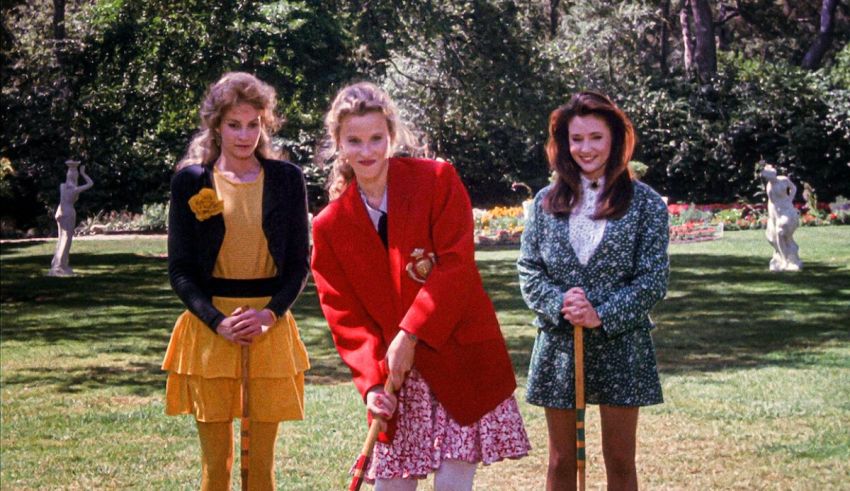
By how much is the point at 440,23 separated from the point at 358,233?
1326 centimetres

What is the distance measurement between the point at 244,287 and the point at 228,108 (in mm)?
583

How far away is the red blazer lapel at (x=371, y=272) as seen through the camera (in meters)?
3.61

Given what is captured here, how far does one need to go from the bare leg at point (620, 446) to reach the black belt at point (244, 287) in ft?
3.71

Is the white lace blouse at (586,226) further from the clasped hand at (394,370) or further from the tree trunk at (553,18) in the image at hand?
the tree trunk at (553,18)

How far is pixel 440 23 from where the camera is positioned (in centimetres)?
1656

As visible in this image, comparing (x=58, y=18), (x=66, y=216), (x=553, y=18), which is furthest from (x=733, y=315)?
(x=553, y=18)

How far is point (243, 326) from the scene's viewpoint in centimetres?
390

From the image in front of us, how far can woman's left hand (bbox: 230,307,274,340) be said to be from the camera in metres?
3.90

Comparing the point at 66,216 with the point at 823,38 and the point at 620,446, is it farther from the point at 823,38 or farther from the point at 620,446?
the point at 823,38

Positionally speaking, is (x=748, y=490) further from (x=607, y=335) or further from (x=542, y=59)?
(x=542, y=59)

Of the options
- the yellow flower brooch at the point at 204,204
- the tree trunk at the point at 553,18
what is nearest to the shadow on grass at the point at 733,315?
the yellow flower brooch at the point at 204,204

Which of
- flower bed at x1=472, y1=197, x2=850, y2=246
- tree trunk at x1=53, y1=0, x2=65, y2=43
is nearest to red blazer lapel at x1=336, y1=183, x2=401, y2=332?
tree trunk at x1=53, y1=0, x2=65, y2=43

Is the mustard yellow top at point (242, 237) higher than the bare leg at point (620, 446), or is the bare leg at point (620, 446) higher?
the mustard yellow top at point (242, 237)

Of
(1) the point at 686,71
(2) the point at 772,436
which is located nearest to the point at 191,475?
(2) the point at 772,436
